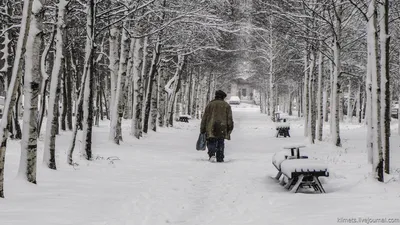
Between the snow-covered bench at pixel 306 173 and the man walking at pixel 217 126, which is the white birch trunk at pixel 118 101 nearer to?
the man walking at pixel 217 126

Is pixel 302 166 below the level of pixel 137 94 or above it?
below

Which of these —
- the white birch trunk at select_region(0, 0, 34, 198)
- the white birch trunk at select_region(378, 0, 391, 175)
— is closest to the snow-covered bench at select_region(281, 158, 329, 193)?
the white birch trunk at select_region(378, 0, 391, 175)

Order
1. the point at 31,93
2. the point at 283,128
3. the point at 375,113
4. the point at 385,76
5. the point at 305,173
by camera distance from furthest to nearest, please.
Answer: the point at 283,128 → the point at 385,76 → the point at 375,113 → the point at 305,173 → the point at 31,93

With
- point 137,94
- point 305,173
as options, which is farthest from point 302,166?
point 137,94

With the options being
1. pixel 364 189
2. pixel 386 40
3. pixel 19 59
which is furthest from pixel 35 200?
pixel 386 40

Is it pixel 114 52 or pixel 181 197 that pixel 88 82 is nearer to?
pixel 114 52

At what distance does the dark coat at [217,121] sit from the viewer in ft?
37.6

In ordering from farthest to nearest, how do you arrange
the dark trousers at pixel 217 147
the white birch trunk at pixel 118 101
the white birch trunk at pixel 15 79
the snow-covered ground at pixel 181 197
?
the white birch trunk at pixel 118 101, the dark trousers at pixel 217 147, the white birch trunk at pixel 15 79, the snow-covered ground at pixel 181 197

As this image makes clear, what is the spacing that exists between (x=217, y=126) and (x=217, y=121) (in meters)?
0.13

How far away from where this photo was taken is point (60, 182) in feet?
23.5

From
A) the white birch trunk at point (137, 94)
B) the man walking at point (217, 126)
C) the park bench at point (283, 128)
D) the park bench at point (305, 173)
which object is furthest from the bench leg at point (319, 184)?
the park bench at point (283, 128)

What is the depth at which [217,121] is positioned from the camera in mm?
11500

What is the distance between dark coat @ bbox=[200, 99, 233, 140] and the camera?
11.5 metres

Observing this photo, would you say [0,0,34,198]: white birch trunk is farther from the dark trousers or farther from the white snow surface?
the dark trousers
